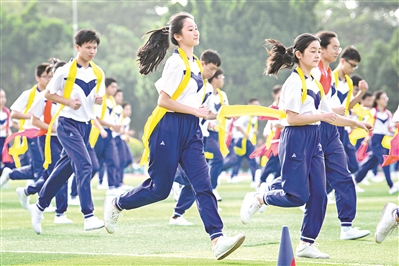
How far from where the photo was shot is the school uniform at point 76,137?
929cm

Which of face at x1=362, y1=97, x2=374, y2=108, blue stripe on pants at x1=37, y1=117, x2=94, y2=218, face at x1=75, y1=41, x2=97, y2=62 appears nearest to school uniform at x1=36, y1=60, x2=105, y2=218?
blue stripe on pants at x1=37, y1=117, x2=94, y2=218

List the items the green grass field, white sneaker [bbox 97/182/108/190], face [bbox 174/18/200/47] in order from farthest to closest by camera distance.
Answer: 1. white sneaker [bbox 97/182/108/190]
2. the green grass field
3. face [bbox 174/18/200/47]

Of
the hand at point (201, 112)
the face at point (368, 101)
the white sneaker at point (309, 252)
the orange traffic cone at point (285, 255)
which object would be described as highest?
the hand at point (201, 112)

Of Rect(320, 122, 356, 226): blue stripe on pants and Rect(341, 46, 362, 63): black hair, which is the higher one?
Rect(341, 46, 362, 63): black hair

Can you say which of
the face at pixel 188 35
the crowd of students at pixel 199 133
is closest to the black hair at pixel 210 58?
the crowd of students at pixel 199 133

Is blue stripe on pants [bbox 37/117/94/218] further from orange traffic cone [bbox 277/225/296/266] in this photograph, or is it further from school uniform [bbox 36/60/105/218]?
orange traffic cone [bbox 277/225/296/266]

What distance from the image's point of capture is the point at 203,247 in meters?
8.48

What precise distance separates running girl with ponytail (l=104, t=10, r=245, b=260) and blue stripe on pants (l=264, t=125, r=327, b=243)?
83 centimetres

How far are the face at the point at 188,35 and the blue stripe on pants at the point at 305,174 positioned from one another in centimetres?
120

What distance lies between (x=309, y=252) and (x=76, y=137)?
303 centimetres

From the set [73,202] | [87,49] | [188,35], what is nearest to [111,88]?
[73,202]

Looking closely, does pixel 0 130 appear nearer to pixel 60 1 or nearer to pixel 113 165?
pixel 113 165

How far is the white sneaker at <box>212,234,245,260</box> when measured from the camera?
22.5 ft

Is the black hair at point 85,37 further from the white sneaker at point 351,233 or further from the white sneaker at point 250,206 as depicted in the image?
A: the white sneaker at point 351,233
